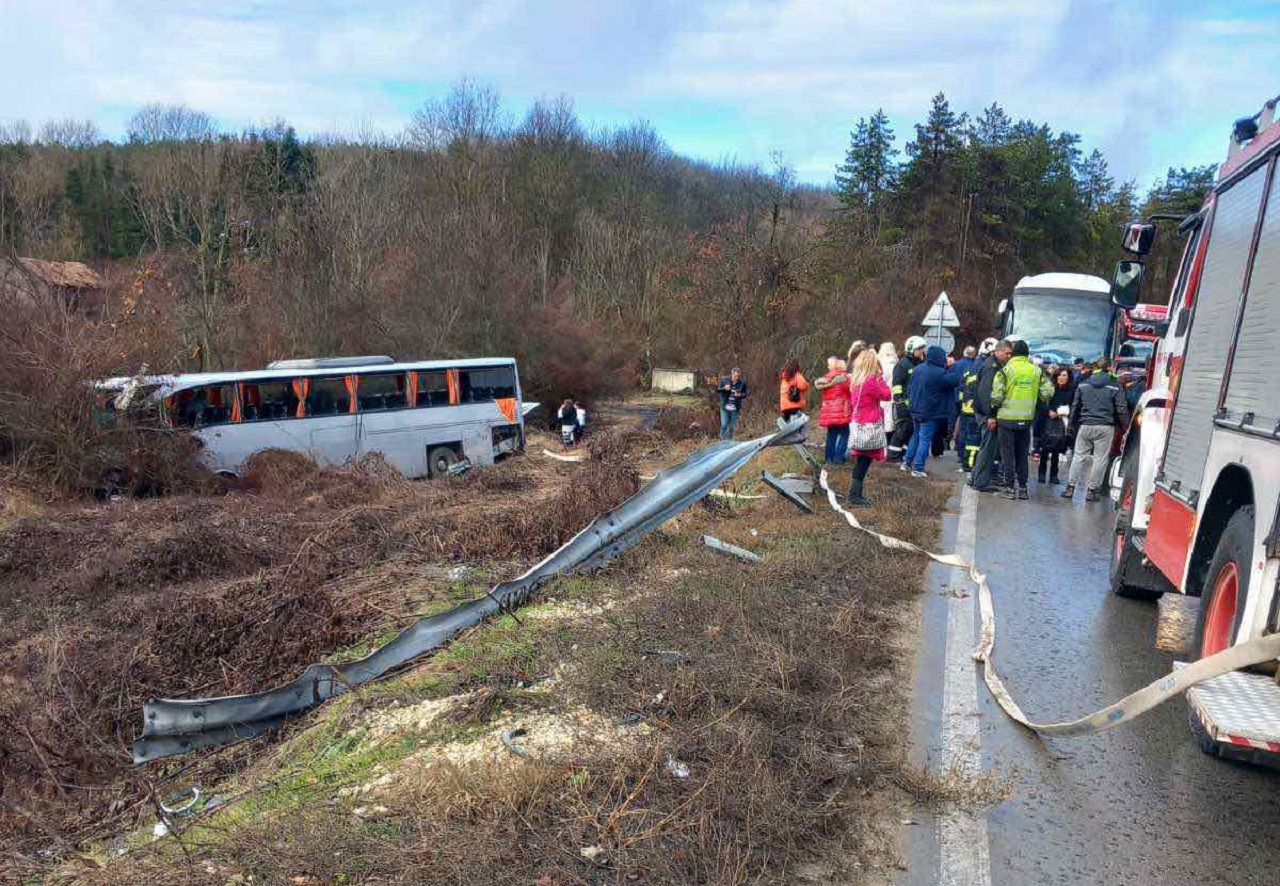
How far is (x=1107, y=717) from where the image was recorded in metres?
4.20

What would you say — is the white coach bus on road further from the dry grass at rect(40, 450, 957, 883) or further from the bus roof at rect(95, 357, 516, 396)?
the dry grass at rect(40, 450, 957, 883)

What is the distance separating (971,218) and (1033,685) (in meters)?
41.6

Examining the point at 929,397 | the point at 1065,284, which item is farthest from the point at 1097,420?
the point at 1065,284

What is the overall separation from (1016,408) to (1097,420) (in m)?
1.14

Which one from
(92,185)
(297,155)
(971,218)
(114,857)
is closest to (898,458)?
(114,857)

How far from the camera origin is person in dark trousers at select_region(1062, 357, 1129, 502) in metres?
11.5

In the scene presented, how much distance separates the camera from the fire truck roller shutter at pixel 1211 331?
17.6 ft

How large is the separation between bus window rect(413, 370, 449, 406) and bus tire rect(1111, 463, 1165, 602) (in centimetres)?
1708

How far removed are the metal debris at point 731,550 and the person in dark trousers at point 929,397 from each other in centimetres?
552

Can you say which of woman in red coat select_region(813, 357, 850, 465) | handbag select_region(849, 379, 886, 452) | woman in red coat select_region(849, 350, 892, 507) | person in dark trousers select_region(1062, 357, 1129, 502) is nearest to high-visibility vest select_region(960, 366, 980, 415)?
person in dark trousers select_region(1062, 357, 1129, 502)

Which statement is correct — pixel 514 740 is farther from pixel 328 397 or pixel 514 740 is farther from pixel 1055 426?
pixel 328 397

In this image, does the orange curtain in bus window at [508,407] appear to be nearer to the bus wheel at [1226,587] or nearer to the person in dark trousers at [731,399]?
the person in dark trousers at [731,399]

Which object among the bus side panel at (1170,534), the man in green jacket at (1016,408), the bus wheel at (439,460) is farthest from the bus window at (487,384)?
the bus side panel at (1170,534)

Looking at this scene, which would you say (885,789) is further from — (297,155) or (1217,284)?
(297,155)
